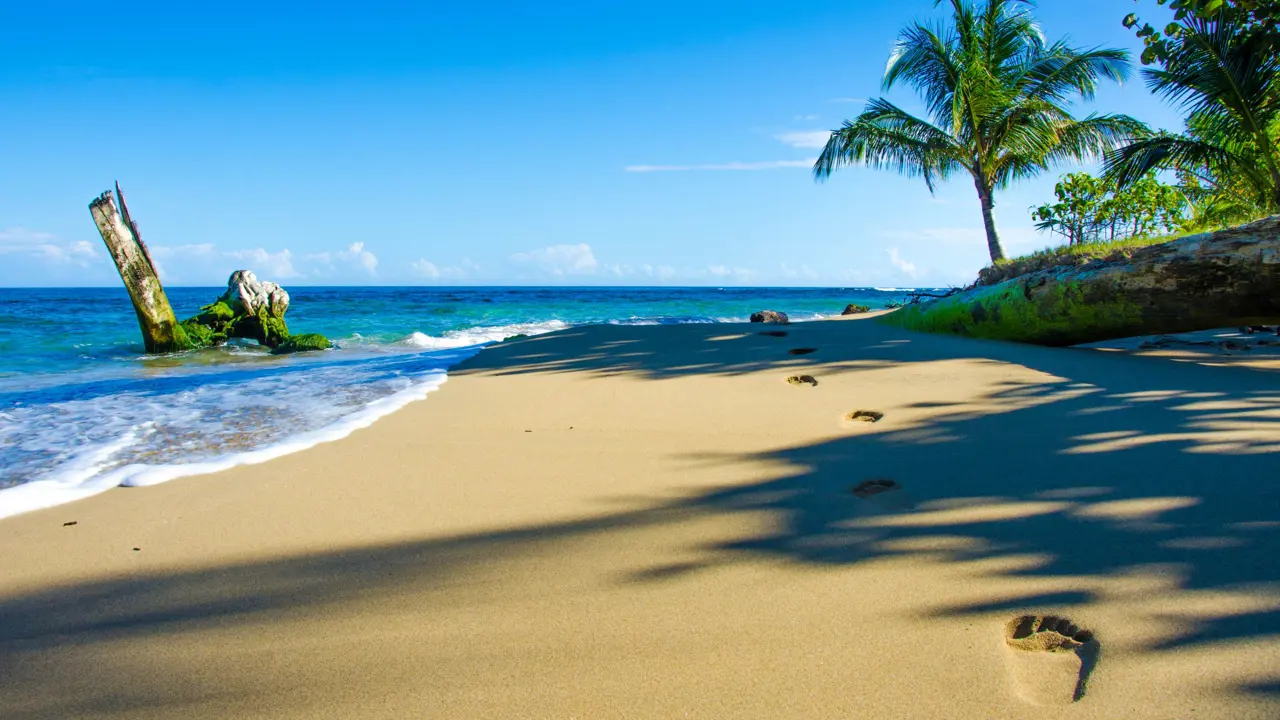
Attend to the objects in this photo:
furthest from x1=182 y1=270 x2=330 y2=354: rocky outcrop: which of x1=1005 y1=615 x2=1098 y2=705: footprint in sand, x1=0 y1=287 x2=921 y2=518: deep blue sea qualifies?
x1=1005 y1=615 x2=1098 y2=705: footprint in sand

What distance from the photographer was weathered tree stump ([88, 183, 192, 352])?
37.9ft

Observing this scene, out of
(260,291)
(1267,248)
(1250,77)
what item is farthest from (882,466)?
(260,291)

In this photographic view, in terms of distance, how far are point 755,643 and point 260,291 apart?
48.7 ft

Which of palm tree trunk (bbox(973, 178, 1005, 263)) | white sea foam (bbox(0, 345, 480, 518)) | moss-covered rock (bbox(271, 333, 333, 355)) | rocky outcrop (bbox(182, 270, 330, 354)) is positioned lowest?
white sea foam (bbox(0, 345, 480, 518))

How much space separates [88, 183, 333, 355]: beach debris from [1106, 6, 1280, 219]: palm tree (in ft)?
47.4


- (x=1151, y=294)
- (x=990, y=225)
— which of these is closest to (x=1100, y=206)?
(x=990, y=225)

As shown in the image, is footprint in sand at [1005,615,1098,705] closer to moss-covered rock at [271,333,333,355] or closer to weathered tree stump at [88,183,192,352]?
moss-covered rock at [271,333,333,355]

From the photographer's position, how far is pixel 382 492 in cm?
288

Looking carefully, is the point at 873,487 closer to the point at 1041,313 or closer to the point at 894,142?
the point at 1041,313

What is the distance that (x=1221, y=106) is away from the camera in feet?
32.1

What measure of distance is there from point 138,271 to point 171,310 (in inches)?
34.7

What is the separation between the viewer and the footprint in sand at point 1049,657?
1434mm

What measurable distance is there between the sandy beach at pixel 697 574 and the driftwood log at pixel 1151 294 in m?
1.55

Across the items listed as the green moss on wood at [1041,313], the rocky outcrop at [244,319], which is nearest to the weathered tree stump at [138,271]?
the rocky outcrop at [244,319]
